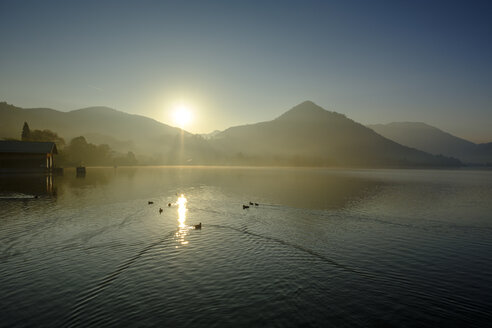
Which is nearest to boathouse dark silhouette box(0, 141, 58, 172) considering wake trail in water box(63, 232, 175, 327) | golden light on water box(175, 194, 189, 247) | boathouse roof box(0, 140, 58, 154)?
boathouse roof box(0, 140, 58, 154)

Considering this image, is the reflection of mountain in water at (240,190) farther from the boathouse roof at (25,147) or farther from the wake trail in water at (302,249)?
the boathouse roof at (25,147)

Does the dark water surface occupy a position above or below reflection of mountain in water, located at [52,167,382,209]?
below

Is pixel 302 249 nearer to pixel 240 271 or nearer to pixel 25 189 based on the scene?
pixel 240 271

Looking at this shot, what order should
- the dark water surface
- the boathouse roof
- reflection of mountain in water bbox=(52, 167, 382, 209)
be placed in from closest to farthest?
1. the dark water surface
2. reflection of mountain in water bbox=(52, 167, 382, 209)
3. the boathouse roof

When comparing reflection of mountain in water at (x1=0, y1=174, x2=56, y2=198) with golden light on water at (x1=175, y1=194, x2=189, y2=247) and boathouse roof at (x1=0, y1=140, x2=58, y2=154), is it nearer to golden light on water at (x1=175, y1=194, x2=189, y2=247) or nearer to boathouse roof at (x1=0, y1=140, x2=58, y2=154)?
boathouse roof at (x1=0, y1=140, x2=58, y2=154)

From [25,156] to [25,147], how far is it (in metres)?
4.80

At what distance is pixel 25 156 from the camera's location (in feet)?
330

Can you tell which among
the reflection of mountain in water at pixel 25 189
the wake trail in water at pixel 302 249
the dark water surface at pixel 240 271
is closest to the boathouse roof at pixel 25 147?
the reflection of mountain in water at pixel 25 189

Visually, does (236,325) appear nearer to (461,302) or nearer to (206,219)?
(461,302)

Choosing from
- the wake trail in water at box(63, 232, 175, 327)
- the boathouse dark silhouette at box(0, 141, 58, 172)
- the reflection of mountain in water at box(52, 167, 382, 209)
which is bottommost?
the wake trail in water at box(63, 232, 175, 327)

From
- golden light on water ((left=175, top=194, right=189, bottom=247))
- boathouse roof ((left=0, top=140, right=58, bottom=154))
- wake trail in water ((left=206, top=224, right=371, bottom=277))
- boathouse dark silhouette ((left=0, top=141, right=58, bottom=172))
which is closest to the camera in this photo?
wake trail in water ((left=206, top=224, right=371, bottom=277))

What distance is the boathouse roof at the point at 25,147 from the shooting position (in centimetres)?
9412

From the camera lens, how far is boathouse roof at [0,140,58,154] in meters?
94.1

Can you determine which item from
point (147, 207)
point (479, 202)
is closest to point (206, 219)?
point (147, 207)
